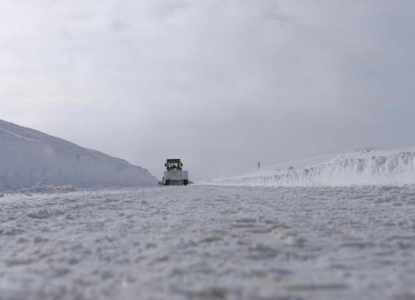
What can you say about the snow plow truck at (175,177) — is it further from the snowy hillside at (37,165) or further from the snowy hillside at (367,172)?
the snowy hillside at (367,172)

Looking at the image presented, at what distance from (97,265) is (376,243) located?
9.10ft

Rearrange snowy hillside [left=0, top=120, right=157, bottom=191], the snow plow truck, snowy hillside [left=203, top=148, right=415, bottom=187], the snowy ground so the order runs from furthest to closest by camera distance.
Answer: the snow plow truck → snowy hillside [left=0, top=120, right=157, bottom=191] → snowy hillside [left=203, top=148, right=415, bottom=187] → the snowy ground

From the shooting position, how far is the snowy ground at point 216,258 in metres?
3.16

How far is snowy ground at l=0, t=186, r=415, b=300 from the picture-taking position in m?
3.16

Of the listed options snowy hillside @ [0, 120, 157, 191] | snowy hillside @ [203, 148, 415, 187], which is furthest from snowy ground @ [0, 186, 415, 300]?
snowy hillside @ [0, 120, 157, 191]

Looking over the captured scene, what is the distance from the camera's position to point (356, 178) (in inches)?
1025

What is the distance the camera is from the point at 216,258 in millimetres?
4121

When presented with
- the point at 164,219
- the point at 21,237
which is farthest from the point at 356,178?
the point at 21,237

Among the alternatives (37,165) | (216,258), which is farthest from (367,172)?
(37,165)

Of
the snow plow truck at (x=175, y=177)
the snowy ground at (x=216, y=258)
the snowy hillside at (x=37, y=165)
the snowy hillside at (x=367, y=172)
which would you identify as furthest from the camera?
the snow plow truck at (x=175, y=177)

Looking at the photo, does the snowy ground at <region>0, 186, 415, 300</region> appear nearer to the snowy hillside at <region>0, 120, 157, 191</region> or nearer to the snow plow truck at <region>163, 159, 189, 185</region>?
the snowy hillside at <region>0, 120, 157, 191</region>

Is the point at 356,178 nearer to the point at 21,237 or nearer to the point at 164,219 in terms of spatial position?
the point at 164,219

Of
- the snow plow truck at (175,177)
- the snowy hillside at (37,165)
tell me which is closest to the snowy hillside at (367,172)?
the snow plow truck at (175,177)

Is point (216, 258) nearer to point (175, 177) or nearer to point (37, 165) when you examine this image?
point (37, 165)
